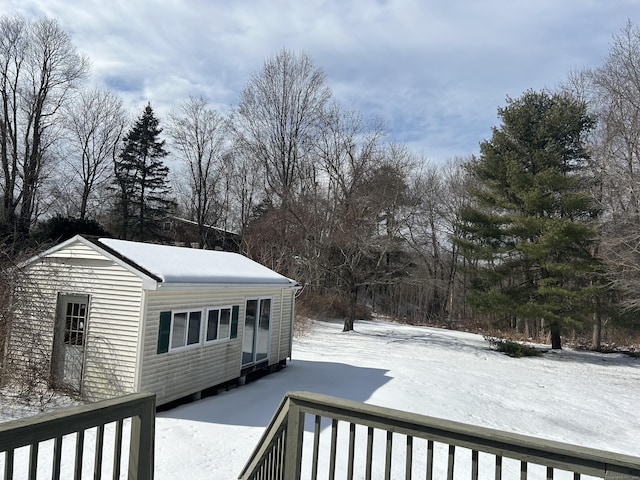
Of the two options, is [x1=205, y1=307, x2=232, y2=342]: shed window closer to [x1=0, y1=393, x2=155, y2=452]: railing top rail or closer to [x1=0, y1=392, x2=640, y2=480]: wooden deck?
[x1=0, y1=392, x2=640, y2=480]: wooden deck

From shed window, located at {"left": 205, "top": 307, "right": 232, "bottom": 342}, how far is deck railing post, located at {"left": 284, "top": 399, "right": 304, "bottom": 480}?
235 inches

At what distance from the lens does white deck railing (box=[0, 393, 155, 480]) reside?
1592 millimetres

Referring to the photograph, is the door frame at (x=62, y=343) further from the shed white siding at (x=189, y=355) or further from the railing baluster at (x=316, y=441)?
the railing baluster at (x=316, y=441)

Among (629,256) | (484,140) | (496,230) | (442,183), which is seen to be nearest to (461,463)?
(629,256)

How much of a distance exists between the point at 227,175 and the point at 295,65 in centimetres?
974

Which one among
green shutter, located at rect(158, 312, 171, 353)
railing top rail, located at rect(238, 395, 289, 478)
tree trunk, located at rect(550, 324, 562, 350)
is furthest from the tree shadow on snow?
tree trunk, located at rect(550, 324, 562, 350)

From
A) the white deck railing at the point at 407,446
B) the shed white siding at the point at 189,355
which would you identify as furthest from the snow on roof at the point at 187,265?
the white deck railing at the point at 407,446

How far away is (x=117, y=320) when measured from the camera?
6867mm

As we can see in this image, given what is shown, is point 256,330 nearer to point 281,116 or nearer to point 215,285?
point 215,285

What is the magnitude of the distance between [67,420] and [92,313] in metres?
5.93

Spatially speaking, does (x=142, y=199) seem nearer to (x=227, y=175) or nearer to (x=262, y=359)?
(x=227, y=175)

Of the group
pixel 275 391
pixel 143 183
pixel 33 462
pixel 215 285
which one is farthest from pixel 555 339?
pixel 143 183

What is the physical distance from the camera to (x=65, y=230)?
19203 millimetres

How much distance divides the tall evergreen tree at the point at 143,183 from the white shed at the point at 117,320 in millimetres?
23036
